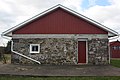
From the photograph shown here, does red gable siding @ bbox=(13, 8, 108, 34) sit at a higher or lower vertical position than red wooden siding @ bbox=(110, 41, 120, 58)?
higher

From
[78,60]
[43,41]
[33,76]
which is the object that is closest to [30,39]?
[43,41]

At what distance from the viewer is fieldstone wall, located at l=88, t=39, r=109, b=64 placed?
19.4m

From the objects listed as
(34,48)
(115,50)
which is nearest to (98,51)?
(34,48)

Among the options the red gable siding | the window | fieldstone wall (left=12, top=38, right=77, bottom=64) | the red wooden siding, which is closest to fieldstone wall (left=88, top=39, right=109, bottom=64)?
the red gable siding

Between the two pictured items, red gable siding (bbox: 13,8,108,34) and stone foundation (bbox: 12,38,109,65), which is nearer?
stone foundation (bbox: 12,38,109,65)

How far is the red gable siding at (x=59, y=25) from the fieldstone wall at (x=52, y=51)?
0.76 metres

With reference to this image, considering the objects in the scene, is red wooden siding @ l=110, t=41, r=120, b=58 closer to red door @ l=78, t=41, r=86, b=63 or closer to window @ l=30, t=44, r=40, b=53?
red door @ l=78, t=41, r=86, b=63

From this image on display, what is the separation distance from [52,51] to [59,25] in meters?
2.27

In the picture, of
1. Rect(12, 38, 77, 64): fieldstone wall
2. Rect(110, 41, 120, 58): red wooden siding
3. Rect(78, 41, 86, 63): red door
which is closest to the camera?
Rect(12, 38, 77, 64): fieldstone wall

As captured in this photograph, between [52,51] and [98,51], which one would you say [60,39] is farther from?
[98,51]

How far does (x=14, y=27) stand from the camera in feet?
64.4

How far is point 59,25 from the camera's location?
19641 mm

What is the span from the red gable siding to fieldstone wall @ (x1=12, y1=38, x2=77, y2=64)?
76 cm

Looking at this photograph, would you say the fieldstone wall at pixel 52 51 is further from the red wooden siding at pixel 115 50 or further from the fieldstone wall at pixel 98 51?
the red wooden siding at pixel 115 50
